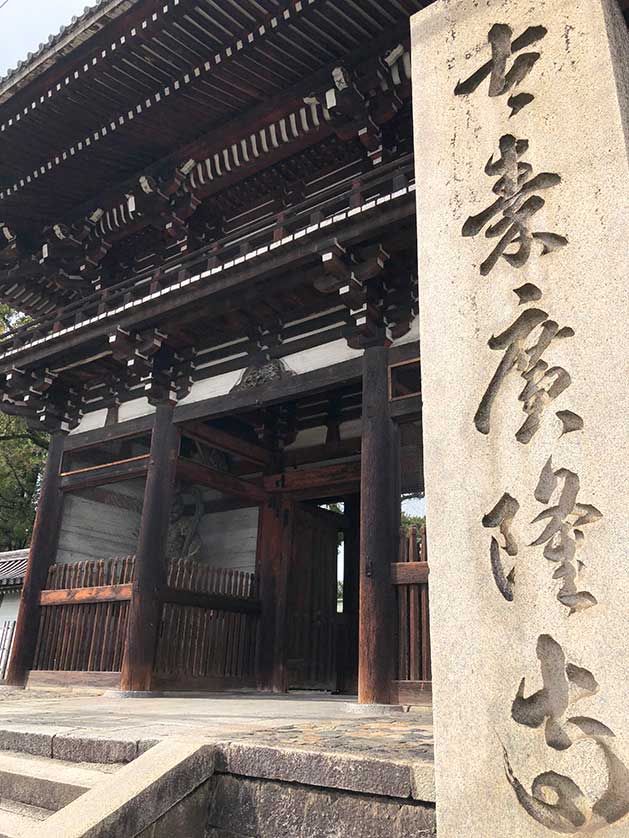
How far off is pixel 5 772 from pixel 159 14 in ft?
21.3

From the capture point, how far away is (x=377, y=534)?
5.82m

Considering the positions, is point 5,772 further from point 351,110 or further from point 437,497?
point 351,110

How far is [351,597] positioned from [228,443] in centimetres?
326

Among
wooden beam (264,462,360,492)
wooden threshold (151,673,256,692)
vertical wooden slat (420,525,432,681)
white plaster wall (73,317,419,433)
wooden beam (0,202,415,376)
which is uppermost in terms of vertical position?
wooden beam (0,202,415,376)

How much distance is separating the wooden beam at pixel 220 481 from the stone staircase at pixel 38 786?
510 cm

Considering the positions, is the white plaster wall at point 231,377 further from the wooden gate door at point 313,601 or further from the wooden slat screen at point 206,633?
the wooden gate door at point 313,601

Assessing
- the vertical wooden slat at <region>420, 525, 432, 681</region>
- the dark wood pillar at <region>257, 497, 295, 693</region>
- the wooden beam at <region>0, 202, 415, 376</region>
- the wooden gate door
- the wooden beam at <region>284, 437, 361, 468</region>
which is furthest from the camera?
the wooden beam at <region>284, 437, 361, 468</region>

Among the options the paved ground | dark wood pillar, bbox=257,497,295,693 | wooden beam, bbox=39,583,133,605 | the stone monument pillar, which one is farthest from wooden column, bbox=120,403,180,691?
the stone monument pillar

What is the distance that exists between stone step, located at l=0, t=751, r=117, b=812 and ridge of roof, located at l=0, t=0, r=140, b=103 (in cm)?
652

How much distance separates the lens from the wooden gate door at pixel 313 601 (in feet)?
29.5

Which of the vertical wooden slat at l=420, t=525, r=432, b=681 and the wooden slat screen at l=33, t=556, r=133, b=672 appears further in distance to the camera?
the wooden slat screen at l=33, t=556, r=133, b=672

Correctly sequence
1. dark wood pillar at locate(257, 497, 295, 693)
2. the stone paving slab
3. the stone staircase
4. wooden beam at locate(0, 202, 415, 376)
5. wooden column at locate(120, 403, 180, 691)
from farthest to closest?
dark wood pillar at locate(257, 497, 295, 693) < wooden column at locate(120, 403, 180, 691) < wooden beam at locate(0, 202, 415, 376) < the stone staircase < the stone paving slab

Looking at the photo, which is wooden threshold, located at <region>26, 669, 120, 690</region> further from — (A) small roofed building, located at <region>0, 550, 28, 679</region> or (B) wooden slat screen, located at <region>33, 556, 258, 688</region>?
(A) small roofed building, located at <region>0, 550, 28, 679</region>

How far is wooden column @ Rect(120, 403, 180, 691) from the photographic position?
278 inches
